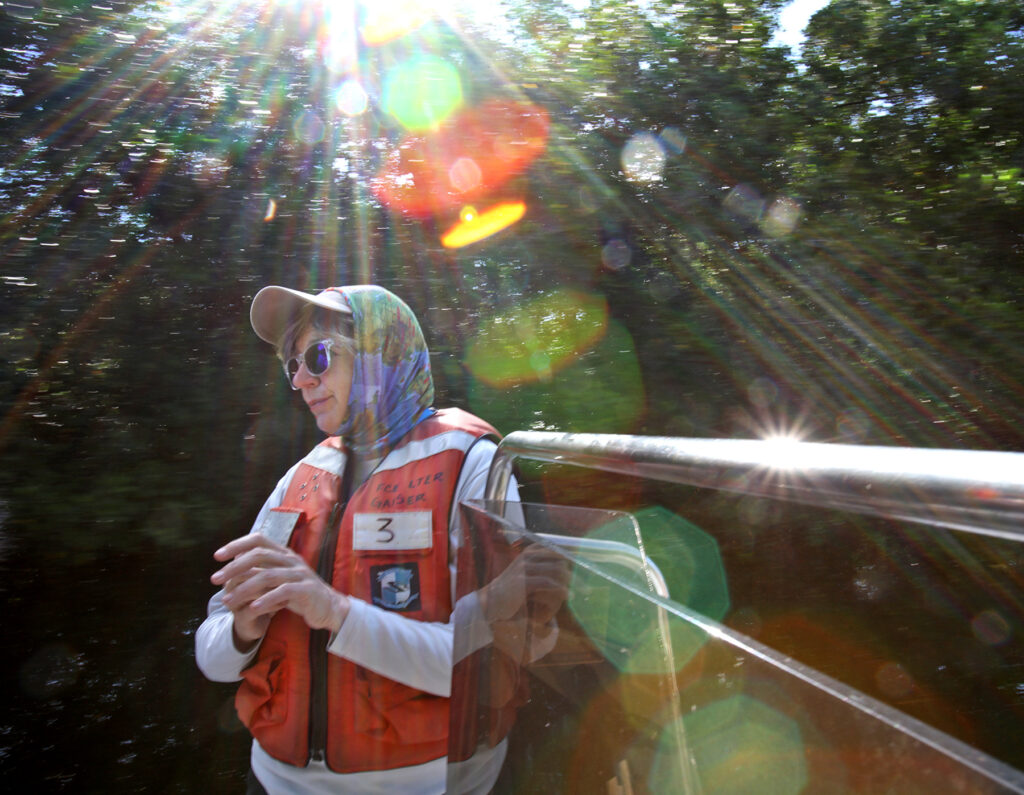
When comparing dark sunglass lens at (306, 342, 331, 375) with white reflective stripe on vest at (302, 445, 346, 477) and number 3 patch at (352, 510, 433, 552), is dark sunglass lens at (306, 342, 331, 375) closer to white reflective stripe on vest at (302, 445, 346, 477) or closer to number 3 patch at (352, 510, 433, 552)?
white reflective stripe on vest at (302, 445, 346, 477)

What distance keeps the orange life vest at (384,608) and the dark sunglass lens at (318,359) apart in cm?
36

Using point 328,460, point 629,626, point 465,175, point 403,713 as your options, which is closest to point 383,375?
point 328,460

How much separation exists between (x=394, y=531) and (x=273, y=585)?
32cm

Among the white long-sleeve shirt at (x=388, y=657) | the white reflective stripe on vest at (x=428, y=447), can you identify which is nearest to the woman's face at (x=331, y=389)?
the white reflective stripe on vest at (x=428, y=447)

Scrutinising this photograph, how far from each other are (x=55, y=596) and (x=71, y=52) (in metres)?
2.58

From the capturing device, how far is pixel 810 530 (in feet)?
14.5

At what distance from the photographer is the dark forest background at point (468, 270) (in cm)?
335

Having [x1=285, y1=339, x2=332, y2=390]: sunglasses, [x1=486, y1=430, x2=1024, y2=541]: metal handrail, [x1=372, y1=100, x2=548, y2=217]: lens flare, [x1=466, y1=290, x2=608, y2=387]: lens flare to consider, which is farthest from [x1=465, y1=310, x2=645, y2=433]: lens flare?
[x1=486, y1=430, x2=1024, y2=541]: metal handrail

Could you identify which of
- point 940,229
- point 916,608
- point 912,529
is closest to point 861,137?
point 940,229

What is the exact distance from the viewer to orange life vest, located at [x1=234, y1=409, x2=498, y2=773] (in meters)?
1.69

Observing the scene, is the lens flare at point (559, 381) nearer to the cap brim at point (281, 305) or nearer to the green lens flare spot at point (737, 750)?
the cap brim at point (281, 305)

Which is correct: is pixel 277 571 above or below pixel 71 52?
below

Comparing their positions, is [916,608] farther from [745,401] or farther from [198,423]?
[198,423]

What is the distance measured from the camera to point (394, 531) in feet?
5.85
